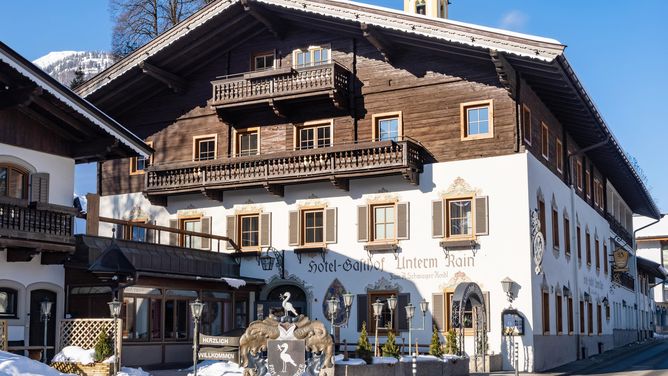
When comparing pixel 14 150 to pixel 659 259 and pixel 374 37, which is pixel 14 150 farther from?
pixel 659 259

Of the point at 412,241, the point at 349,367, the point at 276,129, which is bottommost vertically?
the point at 349,367

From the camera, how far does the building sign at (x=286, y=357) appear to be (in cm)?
1930

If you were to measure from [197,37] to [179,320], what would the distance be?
989cm

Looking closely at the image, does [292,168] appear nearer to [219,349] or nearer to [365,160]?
[365,160]

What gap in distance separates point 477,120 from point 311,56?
6.35 m

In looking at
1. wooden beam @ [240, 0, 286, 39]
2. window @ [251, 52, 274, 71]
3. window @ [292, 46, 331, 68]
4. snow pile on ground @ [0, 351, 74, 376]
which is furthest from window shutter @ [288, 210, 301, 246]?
snow pile on ground @ [0, 351, 74, 376]

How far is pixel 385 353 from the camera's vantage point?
901 inches

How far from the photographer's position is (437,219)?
28.5 metres

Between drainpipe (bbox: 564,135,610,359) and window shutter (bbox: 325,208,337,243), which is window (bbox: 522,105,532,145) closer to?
drainpipe (bbox: 564,135,610,359)

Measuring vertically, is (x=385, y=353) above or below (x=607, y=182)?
below

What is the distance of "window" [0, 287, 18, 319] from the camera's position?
2250cm

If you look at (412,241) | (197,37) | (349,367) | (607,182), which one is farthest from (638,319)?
(349,367)

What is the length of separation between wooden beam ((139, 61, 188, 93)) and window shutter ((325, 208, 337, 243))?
24.5 ft

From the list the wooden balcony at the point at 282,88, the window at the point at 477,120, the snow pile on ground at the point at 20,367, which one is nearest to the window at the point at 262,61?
the wooden balcony at the point at 282,88
